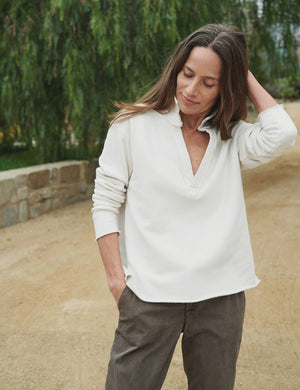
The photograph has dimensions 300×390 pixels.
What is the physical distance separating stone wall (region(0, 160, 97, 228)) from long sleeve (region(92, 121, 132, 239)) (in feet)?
14.8

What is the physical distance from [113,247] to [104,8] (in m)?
5.27

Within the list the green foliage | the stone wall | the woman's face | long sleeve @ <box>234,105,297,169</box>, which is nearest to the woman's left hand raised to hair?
long sleeve @ <box>234,105,297,169</box>

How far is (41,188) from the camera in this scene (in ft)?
21.1

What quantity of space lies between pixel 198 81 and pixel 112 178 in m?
0.39

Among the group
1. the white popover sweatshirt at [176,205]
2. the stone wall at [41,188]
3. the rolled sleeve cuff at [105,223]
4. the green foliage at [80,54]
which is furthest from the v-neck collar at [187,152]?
the stone wall at [41,188]

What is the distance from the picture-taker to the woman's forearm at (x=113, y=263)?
1.51 m

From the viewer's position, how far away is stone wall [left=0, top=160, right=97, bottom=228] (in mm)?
5918

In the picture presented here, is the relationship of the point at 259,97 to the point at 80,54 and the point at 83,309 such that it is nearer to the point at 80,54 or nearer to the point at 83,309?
the point at 83,309

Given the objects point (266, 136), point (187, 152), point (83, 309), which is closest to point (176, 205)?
→ point (187, 152)

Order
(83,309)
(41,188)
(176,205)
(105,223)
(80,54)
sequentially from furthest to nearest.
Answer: (41,188) < (80,54) < (83,309) < (105,223) < (176,205)

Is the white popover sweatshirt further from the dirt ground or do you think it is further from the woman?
the dirt ground

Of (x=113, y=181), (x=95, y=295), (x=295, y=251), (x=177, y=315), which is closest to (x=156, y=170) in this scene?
(x=113, y=181)

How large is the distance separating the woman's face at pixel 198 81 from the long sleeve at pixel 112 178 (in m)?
0.20

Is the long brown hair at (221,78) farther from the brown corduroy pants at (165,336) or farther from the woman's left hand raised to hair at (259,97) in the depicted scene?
the brown corduroy pants at (165,336)
